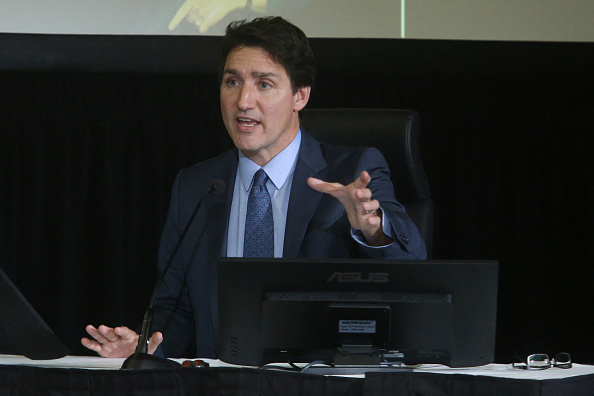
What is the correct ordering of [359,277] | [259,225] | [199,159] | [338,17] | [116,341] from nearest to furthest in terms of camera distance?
[359,277]
[116,341]
[259,225]
[338,17]
[199,159]

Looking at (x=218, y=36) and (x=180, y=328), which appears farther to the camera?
(x=218, y=36)

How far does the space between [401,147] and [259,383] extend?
1.05 m

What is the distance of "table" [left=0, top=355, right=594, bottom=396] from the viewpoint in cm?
104

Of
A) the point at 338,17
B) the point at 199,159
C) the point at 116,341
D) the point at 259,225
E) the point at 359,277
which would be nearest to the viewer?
the point at 359,277

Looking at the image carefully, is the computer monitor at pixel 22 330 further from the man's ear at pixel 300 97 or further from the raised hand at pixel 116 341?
the man's ear at pixel 300 97

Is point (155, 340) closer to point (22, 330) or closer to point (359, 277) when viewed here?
point (22, 330)

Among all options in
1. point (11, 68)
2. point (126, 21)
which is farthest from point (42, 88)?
point (126, 21)

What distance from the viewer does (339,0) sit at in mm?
2826

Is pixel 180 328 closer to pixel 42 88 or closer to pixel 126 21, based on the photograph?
pixel 126 21

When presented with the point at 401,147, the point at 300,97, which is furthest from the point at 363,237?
the point at 300,97

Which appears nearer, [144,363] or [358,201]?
[144,363]

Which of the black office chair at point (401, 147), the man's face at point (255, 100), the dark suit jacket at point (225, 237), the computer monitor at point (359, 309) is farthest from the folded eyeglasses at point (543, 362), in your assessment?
the man's face at point (255, 100)

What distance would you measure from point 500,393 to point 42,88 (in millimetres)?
2625

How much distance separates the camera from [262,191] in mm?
1909
